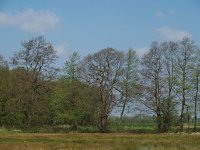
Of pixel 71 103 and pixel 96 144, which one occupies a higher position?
pixel 71 103

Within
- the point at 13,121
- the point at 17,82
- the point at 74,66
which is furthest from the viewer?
the point at 74,66

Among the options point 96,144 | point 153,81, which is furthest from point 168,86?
point 96,144

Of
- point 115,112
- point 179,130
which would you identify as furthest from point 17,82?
point 179,130

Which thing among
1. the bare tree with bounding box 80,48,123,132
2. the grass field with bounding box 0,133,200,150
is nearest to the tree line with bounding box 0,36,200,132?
the bare tree with bounding box 80,48,123,132

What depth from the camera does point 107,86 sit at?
6234 cm

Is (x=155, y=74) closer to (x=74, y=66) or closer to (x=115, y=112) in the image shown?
(x=115, y=112)

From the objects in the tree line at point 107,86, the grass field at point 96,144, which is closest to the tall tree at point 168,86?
the tree line at point 107,86

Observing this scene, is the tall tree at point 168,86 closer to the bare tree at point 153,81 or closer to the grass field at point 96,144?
the bare tree at point 153,81

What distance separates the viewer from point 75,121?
67.5 metres

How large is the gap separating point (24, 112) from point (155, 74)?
778 inches

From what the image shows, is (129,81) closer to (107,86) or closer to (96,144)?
(107,86)

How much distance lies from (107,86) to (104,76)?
4.97 ft

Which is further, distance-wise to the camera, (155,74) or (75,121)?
(75,121)

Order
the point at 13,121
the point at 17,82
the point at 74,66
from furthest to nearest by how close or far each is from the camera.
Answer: the point at 74,66, the point at 13,121, the point at 17,82
